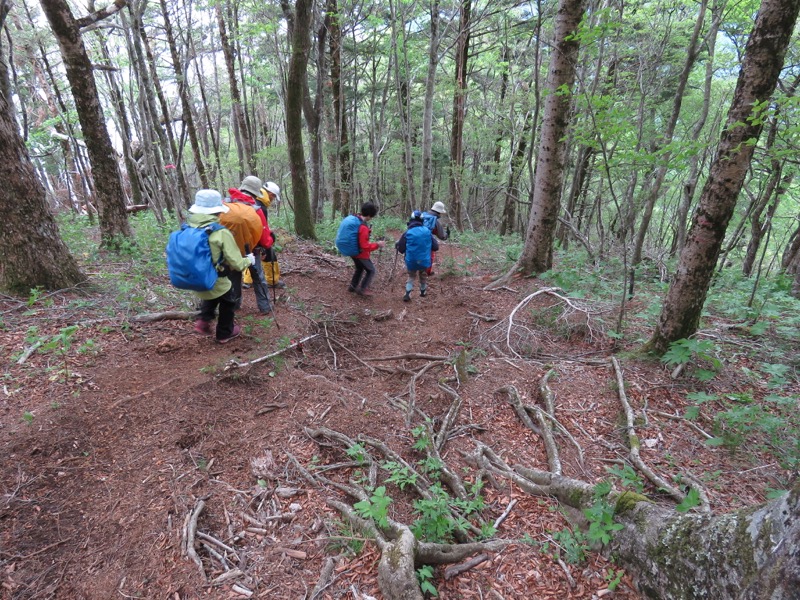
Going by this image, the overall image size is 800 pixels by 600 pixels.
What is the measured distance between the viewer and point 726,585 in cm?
173

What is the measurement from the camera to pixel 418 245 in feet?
25.4

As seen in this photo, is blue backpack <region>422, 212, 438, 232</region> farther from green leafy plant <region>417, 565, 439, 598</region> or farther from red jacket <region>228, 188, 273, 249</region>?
green leafy plant <region>417, 565, 439, 598</region>

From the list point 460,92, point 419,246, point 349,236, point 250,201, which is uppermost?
point 460,92

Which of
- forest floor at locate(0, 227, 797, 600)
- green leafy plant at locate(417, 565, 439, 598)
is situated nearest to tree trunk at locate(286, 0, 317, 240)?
forest floor at locate(0, 227, 797, 600)

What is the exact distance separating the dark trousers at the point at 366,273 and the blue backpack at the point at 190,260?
3790mm

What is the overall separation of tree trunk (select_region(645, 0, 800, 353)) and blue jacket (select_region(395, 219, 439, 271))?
4.27m

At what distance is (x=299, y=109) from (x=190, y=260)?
6480 millimetres

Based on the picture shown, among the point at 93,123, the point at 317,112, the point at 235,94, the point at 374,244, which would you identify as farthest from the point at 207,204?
the point at 235,94

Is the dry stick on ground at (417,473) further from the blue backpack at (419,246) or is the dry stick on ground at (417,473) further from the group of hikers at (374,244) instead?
the blue backpack at (419,246)

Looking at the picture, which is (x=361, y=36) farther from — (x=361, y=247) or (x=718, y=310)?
(x=718, y=310)

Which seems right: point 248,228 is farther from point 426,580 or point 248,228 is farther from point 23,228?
point 426,580

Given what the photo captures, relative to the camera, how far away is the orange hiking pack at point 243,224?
5.37 m

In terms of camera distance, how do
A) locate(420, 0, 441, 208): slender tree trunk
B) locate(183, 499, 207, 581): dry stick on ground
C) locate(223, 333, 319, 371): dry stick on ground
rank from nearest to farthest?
1. locate(183, 499, 207, 581): dry stick on ground
2. locate(223, 333, 319, 371): dry stick on ground
3. locate(420, 0, 441, 208): slender tree trunk

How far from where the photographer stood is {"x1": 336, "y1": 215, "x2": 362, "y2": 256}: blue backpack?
24.2 feet
